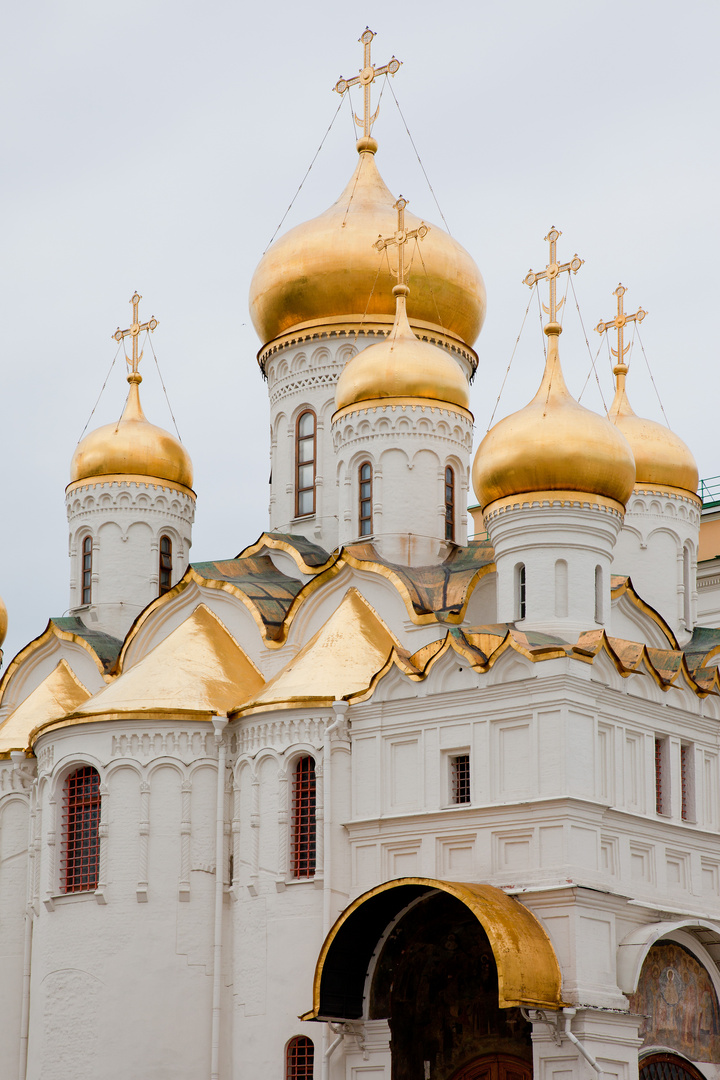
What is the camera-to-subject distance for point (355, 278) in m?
23.2

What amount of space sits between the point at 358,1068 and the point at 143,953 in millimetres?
2660

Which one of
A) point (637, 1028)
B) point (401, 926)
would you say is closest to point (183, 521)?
point (401, 926)

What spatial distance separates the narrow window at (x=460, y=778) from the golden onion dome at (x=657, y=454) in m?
6.26

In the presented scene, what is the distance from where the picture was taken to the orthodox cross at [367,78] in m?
24.2

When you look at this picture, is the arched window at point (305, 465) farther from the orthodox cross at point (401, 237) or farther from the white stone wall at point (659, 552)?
the white stone wall at point (659, 552)

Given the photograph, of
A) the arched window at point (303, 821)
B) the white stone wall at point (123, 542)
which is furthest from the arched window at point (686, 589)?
the white stone wall at point (123, 542)

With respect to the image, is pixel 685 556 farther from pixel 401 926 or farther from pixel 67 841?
pixel 67 841

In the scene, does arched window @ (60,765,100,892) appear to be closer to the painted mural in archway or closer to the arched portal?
the arched portal

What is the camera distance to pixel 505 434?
19.1 m

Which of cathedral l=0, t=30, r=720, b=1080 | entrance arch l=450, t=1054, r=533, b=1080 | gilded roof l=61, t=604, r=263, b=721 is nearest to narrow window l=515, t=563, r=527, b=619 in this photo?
cathedral l=0, t=30, r=720, b=1080

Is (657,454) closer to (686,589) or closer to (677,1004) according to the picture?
(686,589)

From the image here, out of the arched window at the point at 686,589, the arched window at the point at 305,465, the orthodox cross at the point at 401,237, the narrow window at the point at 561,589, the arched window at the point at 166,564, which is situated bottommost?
the narrow window at the point at 561,589

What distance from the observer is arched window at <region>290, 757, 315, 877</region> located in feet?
60.8

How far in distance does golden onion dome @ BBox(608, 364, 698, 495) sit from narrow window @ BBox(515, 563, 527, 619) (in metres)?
4.33
